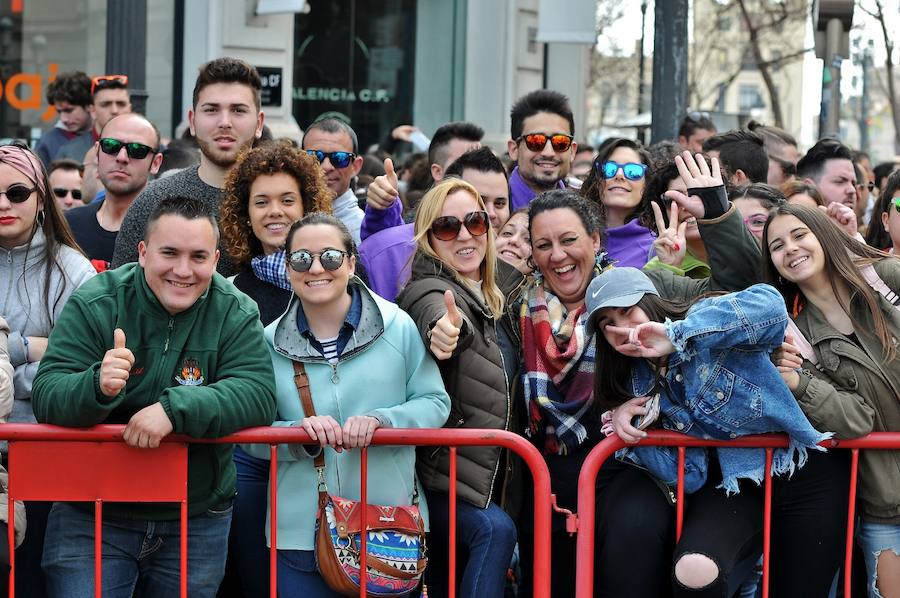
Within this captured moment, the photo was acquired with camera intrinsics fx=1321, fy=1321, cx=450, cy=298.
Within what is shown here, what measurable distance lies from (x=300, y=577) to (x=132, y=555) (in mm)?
587

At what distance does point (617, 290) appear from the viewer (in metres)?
4.61

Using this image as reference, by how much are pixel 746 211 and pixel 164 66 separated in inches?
402

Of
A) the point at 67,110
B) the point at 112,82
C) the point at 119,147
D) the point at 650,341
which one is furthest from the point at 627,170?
the point at 67,110

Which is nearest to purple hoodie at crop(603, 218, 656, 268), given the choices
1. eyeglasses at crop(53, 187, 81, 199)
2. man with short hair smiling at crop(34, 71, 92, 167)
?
eyeglasses at crop(53, 187, 81, 199)

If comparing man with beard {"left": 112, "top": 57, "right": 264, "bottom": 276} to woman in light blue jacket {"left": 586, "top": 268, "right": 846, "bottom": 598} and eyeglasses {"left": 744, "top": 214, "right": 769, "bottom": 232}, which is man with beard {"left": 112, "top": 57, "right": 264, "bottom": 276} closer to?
woman in light blue jacket {"left": 586, "top": 268, "right": 846, "bottom": 598}

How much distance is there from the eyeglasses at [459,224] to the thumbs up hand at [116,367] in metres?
1.48

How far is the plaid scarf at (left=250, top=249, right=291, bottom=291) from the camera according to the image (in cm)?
530

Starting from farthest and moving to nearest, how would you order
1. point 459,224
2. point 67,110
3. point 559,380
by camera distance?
point 67,110, point 459,224, point 559,380

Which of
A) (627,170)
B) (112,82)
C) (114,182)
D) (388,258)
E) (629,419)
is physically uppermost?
(112,82)

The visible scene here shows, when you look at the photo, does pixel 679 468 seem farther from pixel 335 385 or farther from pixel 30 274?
pixel 30 274

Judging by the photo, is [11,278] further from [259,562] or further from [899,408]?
[899,408]

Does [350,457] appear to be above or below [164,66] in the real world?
below

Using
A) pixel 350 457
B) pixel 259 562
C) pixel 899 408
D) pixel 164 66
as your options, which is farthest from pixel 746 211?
pixel 164 66

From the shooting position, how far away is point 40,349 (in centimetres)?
480
